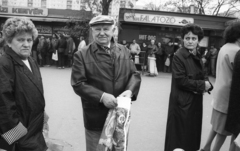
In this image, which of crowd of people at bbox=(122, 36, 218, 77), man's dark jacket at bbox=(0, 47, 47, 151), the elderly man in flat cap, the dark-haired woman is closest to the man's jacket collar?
man's dark jacket at bbox=(0, 47, 47, 151)

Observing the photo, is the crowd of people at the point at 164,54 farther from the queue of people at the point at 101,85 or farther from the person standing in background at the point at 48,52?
the queue of people at the point at 101,85

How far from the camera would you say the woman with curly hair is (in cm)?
198

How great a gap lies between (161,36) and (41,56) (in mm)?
7673

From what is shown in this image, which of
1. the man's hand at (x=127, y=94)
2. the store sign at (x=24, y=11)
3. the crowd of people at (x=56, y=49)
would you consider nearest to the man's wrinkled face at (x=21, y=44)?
the man's hand at (x=127, y=94)

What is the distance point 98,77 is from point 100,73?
0.14ft

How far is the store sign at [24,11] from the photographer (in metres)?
18.2

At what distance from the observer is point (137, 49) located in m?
14.3

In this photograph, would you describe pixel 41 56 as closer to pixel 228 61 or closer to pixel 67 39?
pixel 67 39

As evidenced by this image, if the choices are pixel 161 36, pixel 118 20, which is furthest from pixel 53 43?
pixel 161 36

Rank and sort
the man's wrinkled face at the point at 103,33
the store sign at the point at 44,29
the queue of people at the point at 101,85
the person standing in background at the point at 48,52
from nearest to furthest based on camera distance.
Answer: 1. the queue of people at the point at 101,85
2. the man's wrinkled face at the point at 103,33
3. the person standing in background at the point at 48,52
4. the store sign at the point at 44,29

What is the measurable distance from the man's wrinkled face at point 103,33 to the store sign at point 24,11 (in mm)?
16992

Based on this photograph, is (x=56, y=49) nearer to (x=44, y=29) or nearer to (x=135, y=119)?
(x=44, y=29)

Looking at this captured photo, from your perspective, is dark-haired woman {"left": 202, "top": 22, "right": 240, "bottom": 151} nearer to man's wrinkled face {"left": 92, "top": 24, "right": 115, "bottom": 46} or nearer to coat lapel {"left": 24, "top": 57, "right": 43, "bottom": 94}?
man's wrinkled face {"left": 92, "top": 24, "right": 115, "bottom": 46}

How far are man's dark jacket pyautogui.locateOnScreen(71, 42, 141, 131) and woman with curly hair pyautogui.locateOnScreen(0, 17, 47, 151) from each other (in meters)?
0.38
